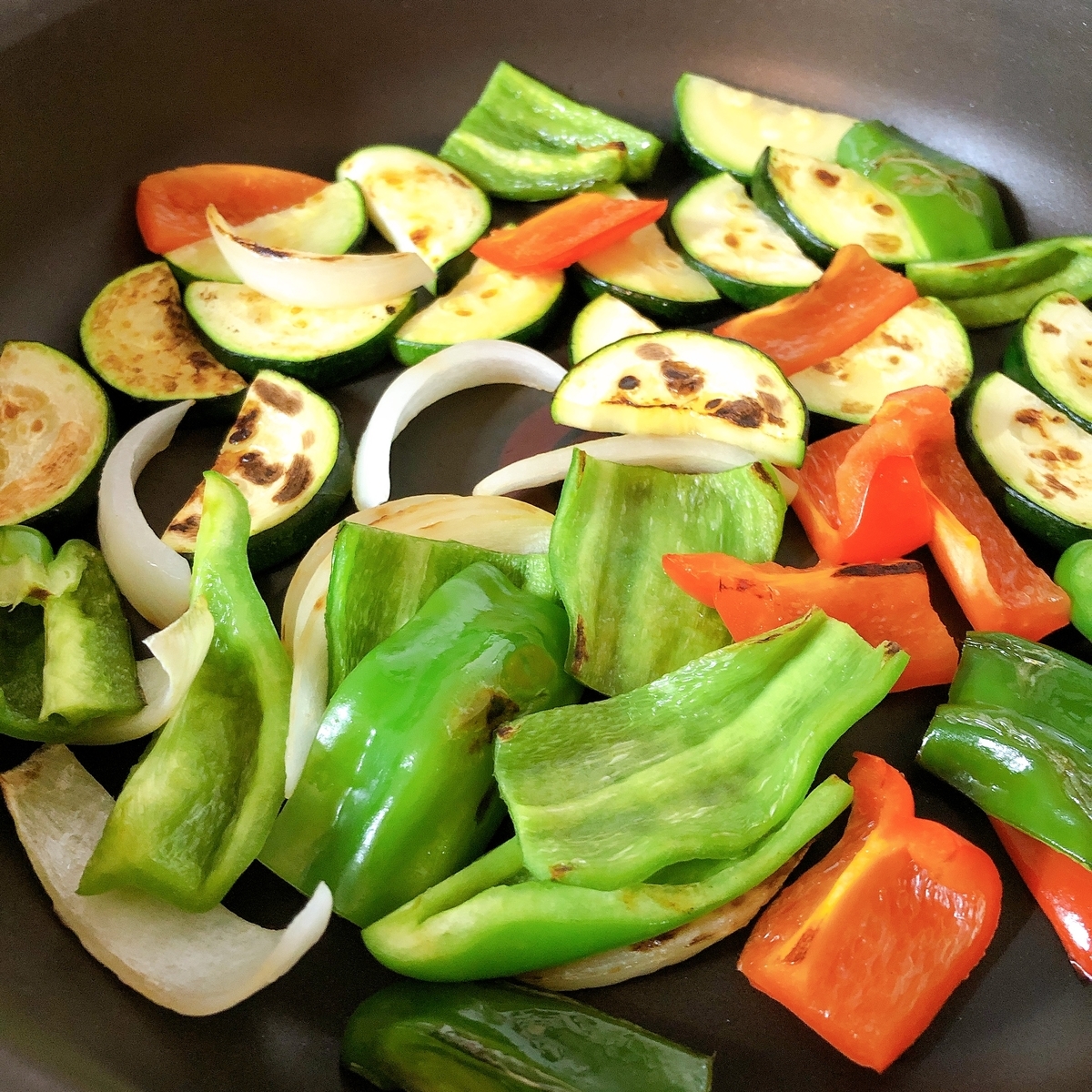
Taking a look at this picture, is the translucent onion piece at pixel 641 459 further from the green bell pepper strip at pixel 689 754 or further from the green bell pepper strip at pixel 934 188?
the green bell pepper strip at pixel 934 188

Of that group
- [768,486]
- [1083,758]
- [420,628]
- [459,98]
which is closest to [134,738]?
[420,628]

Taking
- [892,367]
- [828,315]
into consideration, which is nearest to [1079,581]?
[892,367]

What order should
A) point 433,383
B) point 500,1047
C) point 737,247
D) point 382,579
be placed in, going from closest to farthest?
point 500,1047, point 382,579, point 433,383, point 737,247

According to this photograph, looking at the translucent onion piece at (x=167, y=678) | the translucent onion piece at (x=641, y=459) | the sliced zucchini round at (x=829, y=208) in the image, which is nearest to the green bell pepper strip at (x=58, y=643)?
the translucent onion piece at (x=167, y=678)

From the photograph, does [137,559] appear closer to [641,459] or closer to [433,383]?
[433,383]

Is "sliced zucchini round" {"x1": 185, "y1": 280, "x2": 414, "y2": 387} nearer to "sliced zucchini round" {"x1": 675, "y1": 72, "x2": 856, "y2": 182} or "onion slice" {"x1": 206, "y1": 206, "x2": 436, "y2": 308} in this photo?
A: "onion slice" {"x1": 206, "y1": 206, "x2": 436, "y2": 308}

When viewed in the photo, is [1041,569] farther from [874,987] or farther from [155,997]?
[155,997]

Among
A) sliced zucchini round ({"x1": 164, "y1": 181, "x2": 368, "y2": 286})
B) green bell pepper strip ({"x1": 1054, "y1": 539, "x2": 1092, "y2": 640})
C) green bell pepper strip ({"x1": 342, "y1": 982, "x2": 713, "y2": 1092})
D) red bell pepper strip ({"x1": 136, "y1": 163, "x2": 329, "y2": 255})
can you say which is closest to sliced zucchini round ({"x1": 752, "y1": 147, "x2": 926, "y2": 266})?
green bell pepper strip ({"x1": 1054, "y1": 539, "x2": 1092, "y2": 640})
